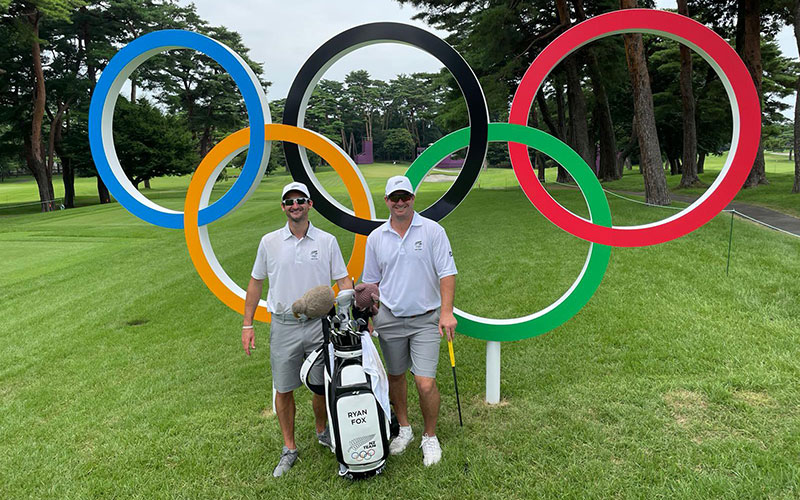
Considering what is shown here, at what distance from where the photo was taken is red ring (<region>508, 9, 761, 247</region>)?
395 centimetres

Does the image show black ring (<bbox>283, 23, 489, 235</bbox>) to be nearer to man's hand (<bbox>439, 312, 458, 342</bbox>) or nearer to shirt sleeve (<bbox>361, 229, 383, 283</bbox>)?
shirt sleeve (<bbox>361, 229, 383, 283</bbox>)

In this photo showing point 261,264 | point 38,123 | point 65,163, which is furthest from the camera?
point 65,163

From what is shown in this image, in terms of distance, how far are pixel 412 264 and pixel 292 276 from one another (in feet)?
2.95

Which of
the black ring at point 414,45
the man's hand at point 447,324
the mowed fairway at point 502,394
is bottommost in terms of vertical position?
the mowed fairway at point 502,394

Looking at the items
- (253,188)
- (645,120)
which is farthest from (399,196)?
(645,120)

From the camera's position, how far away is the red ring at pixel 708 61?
395 cm

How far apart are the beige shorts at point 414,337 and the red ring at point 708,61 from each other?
1.71 metres

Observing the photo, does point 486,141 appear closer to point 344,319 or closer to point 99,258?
point 344,319

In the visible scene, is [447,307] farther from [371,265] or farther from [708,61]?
[708,61]

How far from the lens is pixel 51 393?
495 cm

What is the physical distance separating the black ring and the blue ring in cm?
30

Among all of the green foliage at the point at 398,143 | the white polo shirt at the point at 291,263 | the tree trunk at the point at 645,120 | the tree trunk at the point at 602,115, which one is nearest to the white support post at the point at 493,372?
the white polo shirt at the point at 291,263

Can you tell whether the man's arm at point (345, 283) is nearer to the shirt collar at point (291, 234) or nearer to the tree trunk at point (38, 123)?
the shirt collar at point (291, 234)

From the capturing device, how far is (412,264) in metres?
3.41
